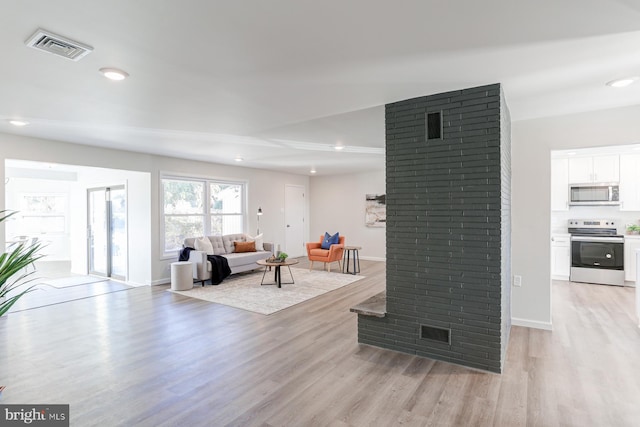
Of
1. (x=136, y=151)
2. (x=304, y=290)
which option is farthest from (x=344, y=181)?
(x=136, y=151)

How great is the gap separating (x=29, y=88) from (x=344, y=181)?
24.0ft

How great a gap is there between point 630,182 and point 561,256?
1597 mm

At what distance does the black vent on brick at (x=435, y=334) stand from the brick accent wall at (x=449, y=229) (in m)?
0.02

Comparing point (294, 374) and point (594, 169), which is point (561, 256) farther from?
point (294, 374)

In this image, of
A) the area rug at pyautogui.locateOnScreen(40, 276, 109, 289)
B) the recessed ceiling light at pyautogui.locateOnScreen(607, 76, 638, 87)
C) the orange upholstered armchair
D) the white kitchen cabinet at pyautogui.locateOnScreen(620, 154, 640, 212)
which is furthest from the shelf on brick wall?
the area rug at pyautogui.locateOnScreen(40, 276, 109, 289)

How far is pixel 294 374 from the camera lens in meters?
2.75

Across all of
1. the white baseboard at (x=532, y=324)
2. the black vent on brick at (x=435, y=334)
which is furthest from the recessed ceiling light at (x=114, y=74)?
the white baseboard at (x=532, y=324)

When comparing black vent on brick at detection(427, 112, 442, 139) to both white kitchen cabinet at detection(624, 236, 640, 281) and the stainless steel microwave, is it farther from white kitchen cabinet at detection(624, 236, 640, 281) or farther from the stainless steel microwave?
white kitchen cabinet at detection(624, 236, 640, 281)

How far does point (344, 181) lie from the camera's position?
9453 millimetres

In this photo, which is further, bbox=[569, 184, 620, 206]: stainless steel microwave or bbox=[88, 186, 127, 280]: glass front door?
bbox=[88, 186, 127, 280]: glass front door

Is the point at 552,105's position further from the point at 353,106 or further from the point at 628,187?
the point at 628,187

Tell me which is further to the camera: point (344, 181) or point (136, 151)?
point (344, 181)

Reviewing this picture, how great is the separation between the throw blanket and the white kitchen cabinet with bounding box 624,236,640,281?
675 centimetres

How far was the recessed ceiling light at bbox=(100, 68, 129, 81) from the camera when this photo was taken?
2455 millimetres
